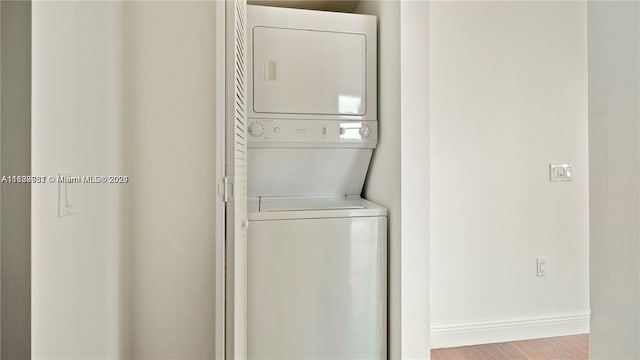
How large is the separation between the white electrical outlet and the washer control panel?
1.45 meters

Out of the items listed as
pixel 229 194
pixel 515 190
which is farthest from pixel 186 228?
pixel 515 190

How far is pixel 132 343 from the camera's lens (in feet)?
4.75

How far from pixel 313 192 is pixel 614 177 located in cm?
180

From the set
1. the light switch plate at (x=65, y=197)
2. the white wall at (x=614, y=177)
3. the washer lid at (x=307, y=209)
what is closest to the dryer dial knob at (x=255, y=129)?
the washer lid at (x=307, y=209)

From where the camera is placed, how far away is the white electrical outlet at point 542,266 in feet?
8.11

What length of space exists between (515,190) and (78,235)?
2404 millimetres

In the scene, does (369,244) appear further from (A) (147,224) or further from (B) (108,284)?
(B) (108,284)

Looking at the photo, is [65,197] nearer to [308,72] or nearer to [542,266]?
[308,72]

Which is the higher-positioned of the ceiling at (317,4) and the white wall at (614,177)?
the ceiling at (317,4)

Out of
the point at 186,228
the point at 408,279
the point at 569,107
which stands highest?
the point at 569,107

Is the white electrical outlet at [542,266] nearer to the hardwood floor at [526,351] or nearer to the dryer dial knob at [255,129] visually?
the hardwood floor at [526,351]

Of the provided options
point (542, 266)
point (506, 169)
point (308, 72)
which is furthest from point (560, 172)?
point (308, 72)

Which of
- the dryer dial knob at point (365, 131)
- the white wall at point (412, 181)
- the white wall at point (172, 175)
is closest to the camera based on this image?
the white wall at point (172, 175)

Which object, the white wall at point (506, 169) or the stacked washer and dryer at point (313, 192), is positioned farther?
the white wall at point (506, 169)
